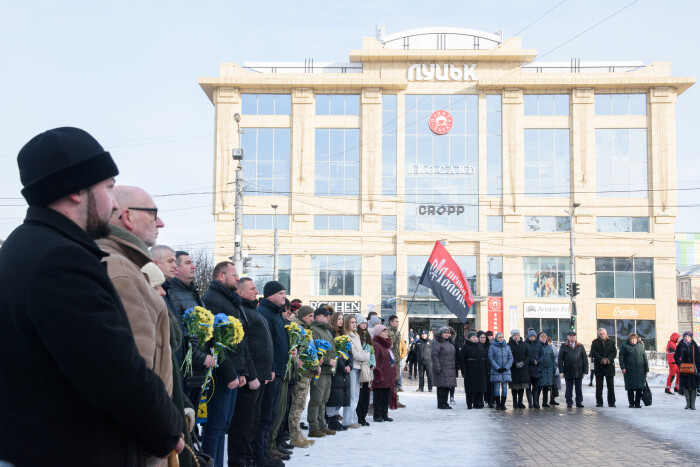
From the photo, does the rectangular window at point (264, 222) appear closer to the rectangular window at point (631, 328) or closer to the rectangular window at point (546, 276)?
the rectangular window at point (546, 276)

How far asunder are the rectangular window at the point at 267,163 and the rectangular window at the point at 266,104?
1.32 m

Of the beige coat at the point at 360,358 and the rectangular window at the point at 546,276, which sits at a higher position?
the rectangular window at the point at 546,276

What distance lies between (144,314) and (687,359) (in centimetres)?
1871

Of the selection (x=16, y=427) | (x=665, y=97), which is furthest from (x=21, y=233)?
(x=665, y=97)

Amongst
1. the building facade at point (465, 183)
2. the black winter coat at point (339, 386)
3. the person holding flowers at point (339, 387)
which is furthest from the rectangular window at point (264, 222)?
the black winter coat at point (339, 386)

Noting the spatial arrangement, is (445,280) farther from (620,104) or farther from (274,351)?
(620,104)

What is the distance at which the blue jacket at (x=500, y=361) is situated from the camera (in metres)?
19.2

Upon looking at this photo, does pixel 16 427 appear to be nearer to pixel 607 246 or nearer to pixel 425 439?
pixel 425 439

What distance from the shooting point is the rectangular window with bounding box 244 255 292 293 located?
185 ft

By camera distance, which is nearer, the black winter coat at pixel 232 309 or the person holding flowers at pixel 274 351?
the black winter coat at pixel 232 309

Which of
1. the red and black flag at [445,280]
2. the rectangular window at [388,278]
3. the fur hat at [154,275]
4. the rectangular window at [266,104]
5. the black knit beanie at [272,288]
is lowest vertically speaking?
the fur hat at [154,275]

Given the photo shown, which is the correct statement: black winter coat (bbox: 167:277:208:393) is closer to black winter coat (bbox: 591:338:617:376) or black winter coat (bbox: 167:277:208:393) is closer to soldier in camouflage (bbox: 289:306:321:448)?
soldier in camouflage (bbox: 289:306:321:448)

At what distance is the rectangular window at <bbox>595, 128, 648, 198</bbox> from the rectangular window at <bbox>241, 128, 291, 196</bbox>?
2226 cm

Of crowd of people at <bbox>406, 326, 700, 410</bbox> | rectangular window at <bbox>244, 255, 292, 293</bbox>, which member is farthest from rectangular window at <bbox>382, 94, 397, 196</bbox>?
crowd of people at <bbox>406, 326, 700, 410</bbox>
